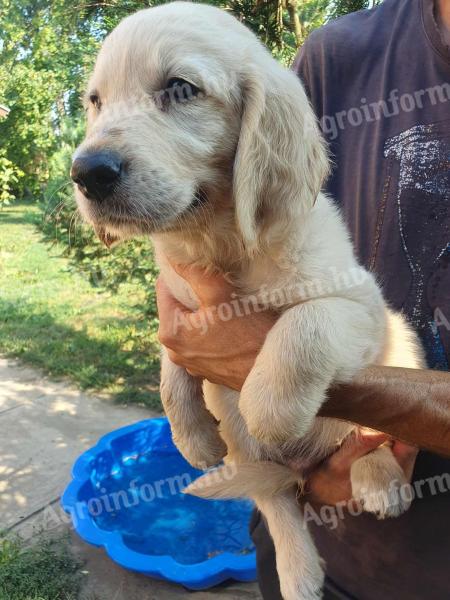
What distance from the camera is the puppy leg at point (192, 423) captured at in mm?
2158

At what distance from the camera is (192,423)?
85.5 inches

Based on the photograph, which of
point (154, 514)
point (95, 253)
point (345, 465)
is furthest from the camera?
point (95, 253)

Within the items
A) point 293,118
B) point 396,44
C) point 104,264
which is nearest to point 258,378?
point 293,118

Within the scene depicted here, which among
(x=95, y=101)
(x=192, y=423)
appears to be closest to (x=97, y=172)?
(x=95, y=101)

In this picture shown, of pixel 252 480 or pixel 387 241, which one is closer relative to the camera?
pixel 387 241

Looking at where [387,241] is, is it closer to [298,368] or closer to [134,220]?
[298,368]

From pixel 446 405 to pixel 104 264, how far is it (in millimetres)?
5175

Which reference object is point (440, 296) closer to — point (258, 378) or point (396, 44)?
point (258, 378)

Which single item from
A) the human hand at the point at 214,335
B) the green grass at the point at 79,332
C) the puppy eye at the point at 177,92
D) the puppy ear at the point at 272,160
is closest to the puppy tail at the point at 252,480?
the human hand at the point at 214,335

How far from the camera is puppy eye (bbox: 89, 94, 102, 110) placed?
79.5 inches

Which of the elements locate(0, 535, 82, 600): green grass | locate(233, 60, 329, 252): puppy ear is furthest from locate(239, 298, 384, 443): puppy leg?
locate(0, 535, 82, 600): green grass

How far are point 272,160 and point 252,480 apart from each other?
1.23m

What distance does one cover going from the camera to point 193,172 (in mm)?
1840

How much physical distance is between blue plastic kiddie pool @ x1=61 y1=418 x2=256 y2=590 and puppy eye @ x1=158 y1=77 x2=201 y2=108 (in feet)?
9.26
